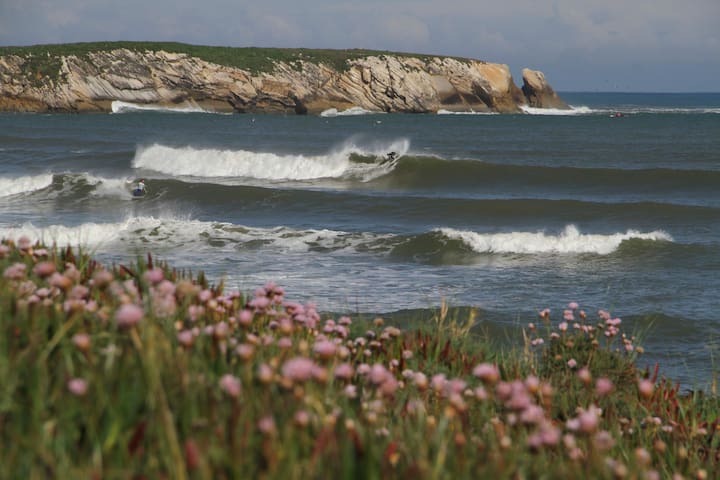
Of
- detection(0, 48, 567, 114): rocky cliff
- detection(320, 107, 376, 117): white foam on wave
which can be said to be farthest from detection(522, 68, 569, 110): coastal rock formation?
detection(320, 107, 376, 117): white foam on wave

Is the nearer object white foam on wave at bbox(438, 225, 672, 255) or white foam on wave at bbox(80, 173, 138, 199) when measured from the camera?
white foam on wave at bbox(438, 225, 672, 255)

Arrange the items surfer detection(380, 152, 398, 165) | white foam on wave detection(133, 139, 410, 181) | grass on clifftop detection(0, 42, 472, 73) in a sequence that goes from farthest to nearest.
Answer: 1. grass on clifftop detection(0, 42, 472, 73)
2. surfer detection(380, 152, 398, 165)
3. white foam on wave detection(133, 139, 410, 181)

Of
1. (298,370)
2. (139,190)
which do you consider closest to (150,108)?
(139,190)

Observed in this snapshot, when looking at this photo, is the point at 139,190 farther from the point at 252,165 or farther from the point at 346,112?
the point at 346,112

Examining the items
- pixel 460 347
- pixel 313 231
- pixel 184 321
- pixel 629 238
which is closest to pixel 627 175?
pixel 629 238

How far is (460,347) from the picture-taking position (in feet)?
16.8

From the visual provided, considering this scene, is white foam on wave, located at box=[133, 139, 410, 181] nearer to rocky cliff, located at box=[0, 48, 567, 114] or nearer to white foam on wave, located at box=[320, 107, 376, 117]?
rocky cliff, located at box=[0, 48, 567, 114]

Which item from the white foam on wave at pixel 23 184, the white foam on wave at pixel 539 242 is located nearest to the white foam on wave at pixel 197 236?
the white foam on wave at pixel 539 242

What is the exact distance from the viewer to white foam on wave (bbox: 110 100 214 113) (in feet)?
298

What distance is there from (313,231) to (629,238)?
578 centimetres

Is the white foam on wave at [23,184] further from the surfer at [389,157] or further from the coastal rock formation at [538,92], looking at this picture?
the coastal rock formation at [538,92]

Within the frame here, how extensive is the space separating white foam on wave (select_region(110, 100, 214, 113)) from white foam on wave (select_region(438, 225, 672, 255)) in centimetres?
7826

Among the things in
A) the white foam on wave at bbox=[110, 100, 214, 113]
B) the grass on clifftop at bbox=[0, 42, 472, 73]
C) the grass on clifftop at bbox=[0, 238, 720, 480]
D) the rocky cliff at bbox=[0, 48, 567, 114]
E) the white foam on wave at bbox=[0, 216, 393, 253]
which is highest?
the grass on clifftop at bbox=[0, 42, 472, 73]

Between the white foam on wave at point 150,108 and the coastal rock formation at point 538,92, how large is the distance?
42.8m
